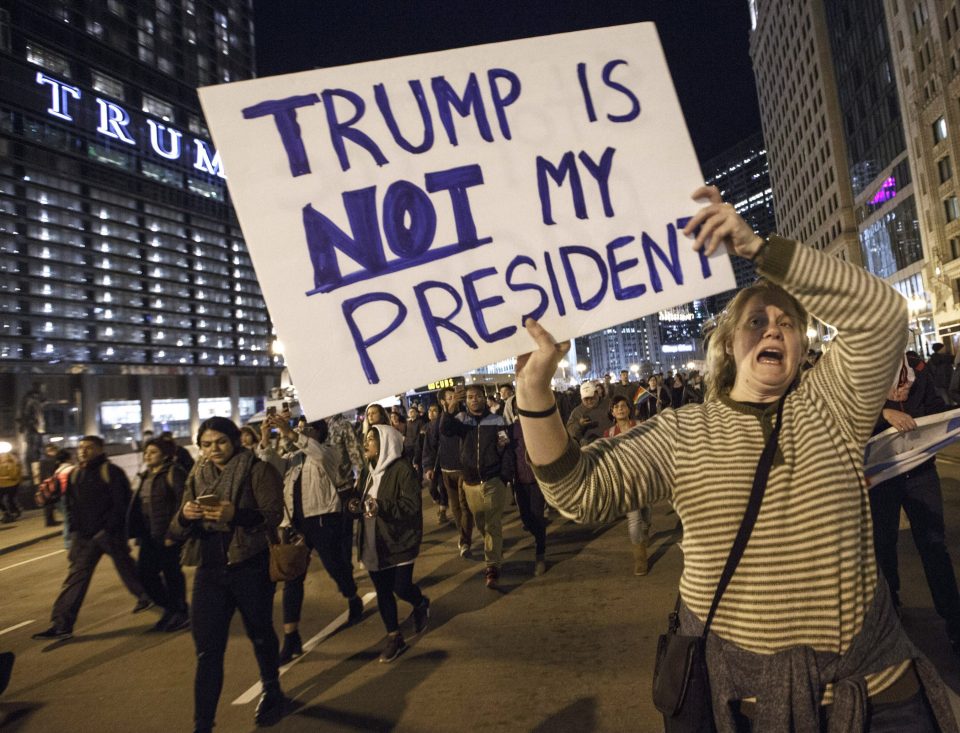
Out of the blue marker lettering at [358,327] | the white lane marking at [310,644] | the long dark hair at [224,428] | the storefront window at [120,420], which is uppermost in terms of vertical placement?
the storefront window at [120,420]

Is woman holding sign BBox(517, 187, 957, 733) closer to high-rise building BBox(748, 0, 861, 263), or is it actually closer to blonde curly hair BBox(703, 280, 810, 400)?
blonde curly hair BBox(703, 280, 810, 400)

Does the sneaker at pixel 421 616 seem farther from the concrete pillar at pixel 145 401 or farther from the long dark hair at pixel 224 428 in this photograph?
the concrete pillar at pixel 145 401

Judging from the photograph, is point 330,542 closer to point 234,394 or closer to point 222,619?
point 222,619

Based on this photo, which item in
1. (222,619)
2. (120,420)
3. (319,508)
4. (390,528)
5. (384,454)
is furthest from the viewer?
(120,420)

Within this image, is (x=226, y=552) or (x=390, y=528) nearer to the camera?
(x=226, y=552)

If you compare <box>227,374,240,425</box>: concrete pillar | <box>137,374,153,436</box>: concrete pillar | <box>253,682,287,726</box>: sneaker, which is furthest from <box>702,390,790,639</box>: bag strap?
<box>227,374,240,425</box>: concrete pillar

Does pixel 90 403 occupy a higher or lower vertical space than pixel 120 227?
lower

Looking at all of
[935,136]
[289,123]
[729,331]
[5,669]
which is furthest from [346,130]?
[935,136]

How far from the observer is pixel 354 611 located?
5957mm

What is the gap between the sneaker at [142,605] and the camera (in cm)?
700

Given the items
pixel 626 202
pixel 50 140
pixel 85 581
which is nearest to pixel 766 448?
pixel 626 202

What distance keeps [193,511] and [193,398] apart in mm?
102938

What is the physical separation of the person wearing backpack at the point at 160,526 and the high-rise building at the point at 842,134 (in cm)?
4744

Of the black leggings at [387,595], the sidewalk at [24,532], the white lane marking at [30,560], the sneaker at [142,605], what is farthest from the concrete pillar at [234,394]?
the black leggings at [387,595]
